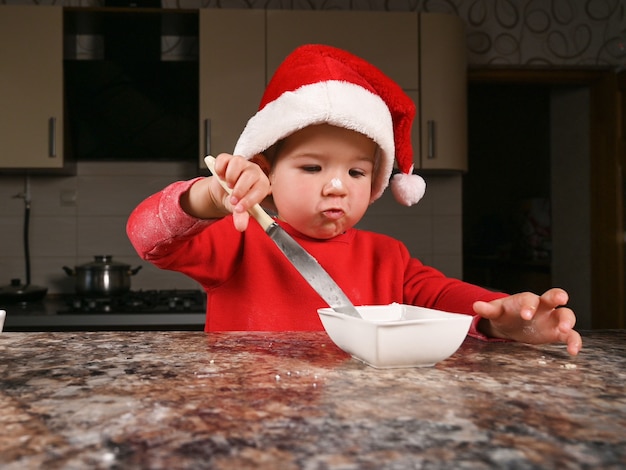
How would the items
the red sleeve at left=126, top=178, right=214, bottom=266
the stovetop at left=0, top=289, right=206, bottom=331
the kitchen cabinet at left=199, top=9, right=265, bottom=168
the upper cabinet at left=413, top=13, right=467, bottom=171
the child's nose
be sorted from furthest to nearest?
the upper cabinet at left=413, top=13, right=467, bottom=171 → the kitchen cabinet at left=199, top=9, right=265, bottom=168 → the stovetop at left=0, top=289, right=206, bottom=331 → the child's nose → the red sleeve at left=126, top=178, right=214, bottom=266

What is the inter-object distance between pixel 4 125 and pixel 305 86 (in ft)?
6.35

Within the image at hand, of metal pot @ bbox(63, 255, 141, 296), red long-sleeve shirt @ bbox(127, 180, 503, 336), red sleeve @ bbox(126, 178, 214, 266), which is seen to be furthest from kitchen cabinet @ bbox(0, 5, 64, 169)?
red sleeve @ bbox(126, 178, 214, 266)

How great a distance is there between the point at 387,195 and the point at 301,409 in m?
2.63

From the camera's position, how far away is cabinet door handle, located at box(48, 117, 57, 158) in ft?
8.36

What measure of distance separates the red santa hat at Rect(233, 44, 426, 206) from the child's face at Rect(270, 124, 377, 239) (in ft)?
0.08

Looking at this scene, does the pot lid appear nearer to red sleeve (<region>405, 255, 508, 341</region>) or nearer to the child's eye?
red sleeve (<region>405, 255, 508, 341</region>)

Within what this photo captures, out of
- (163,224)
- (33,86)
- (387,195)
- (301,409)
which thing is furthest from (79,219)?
(301,409)

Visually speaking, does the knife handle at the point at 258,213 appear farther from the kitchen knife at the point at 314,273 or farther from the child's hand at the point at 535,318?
the child's hand at the point at 535,318

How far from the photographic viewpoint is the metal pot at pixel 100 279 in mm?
2490

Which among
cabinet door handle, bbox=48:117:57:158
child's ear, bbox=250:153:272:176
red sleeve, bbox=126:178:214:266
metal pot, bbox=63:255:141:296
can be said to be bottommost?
metal pot, bbox=63:255:141:296

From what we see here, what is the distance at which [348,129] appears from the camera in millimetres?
1056

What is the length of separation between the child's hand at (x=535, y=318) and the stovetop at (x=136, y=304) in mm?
1658

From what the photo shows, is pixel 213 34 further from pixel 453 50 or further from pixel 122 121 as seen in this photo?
pixel 453 50

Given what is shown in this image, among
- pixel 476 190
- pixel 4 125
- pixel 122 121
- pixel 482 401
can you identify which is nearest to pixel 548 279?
pixel 476 190
